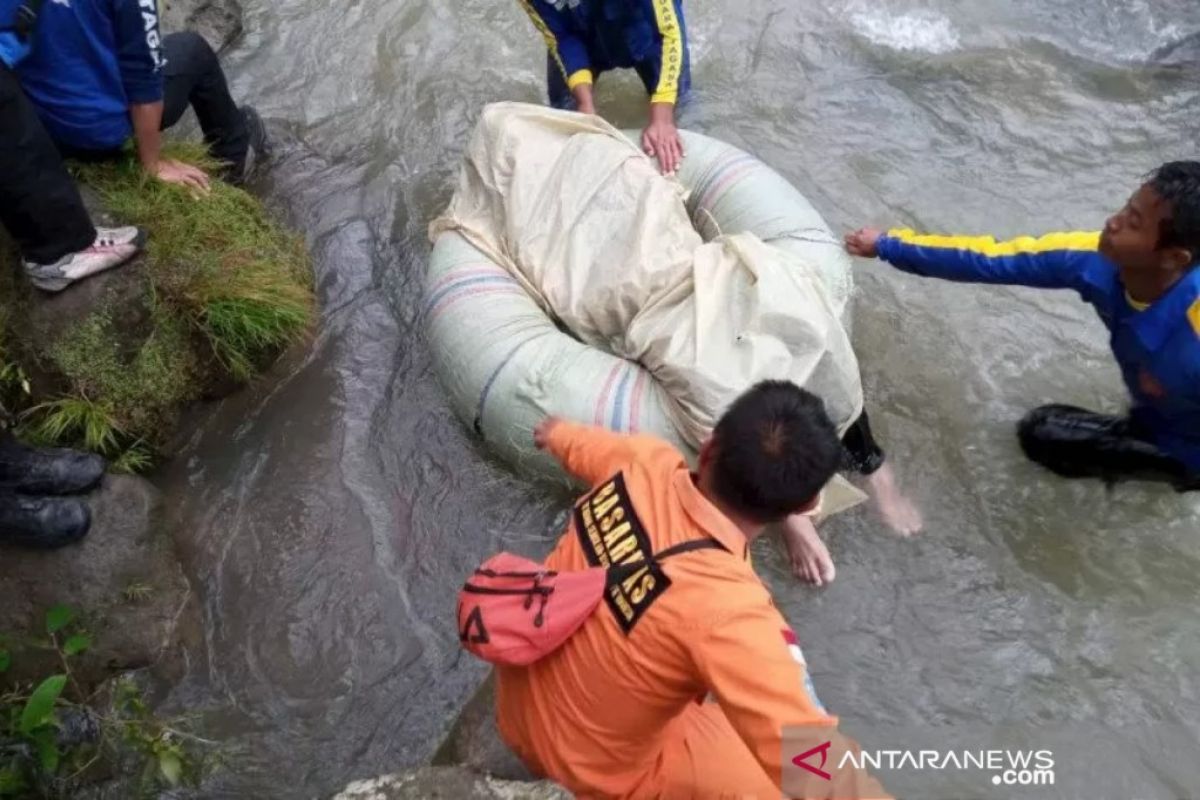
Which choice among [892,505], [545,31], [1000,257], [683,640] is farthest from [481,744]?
[545,31]

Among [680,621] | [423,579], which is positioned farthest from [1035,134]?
[680,621]

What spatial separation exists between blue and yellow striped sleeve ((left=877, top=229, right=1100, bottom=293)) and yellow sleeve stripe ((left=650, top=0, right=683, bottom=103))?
1.36 m

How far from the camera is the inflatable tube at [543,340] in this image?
3.34m

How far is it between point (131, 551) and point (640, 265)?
77.8 inches

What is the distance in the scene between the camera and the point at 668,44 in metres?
4.56

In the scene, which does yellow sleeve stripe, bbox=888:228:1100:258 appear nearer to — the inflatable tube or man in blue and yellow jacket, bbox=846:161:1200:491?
man in blue and yellow jacket, bbox=846:161:1200:491

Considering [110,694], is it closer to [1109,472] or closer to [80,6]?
[80,6]

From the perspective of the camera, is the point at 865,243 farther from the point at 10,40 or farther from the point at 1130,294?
the point at 10,40

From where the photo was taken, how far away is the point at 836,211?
514cm

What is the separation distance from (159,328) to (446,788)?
7.27ft

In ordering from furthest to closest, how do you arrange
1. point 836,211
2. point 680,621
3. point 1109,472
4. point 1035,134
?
point 1035,134 → point 836,211 → point 1109,472 → point 680,621

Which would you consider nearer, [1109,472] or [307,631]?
[307,631]

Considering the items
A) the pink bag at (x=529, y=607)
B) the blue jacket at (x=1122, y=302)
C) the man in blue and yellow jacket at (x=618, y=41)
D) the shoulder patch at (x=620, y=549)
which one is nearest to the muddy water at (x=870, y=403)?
the blue jacket at (x=1122, y=302)

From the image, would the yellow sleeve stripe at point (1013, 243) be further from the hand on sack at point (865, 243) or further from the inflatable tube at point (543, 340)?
the inflatable tube at point (543, 340)
